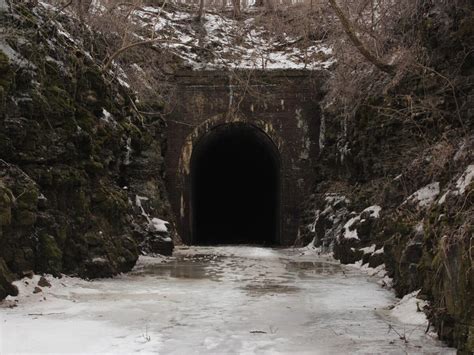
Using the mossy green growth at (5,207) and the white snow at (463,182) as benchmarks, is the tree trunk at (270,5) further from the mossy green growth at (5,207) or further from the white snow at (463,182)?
the white snow at (463,182)

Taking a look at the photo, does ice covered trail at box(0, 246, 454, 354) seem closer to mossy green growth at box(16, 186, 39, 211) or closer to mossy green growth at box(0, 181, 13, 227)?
mossy green growth at box(0, 181, 13, 227)

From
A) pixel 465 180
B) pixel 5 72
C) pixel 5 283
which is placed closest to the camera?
pixel 465 180

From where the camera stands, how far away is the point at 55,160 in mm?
7863

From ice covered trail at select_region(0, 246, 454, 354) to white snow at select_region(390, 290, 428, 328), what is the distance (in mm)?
46

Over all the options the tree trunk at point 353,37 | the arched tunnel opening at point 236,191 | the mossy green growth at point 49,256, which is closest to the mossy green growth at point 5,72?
the mossy green growth at point 49,256

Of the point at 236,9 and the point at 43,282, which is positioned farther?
the point at 236,9

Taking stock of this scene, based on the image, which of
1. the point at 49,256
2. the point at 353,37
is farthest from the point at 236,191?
the point at 49,256

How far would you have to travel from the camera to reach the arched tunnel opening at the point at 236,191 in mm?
19406

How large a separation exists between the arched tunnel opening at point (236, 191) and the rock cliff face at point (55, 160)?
794 cm

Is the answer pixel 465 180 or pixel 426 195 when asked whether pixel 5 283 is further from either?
pixel 426 195

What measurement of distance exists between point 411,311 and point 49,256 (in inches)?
188

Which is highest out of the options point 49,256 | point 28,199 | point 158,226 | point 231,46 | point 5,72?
point 231,46

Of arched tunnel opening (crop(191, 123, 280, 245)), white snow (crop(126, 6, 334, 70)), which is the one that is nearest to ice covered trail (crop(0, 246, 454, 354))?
white snow (crop(126, 6, 334, 70))

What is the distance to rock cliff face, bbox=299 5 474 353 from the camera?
14.5ft
